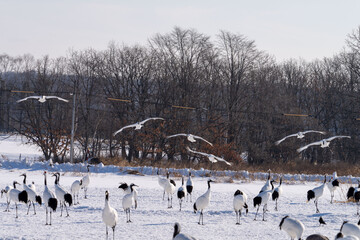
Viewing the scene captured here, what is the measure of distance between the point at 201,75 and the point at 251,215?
104 feet

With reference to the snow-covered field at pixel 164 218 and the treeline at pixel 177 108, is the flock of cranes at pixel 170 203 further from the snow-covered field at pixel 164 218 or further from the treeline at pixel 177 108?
the treeline at pixel 177 108

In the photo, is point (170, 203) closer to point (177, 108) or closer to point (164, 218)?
point (164, 218)

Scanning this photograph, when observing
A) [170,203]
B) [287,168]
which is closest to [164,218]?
[170,203]

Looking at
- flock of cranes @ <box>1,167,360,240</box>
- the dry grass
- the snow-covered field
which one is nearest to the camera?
flock of cranes @ <box>1,167,360,240</box>

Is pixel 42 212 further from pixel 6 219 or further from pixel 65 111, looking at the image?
pixel 65 111

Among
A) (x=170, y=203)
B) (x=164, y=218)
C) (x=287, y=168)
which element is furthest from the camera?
(x=287, y=168)

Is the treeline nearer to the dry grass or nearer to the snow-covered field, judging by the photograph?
the dry grass

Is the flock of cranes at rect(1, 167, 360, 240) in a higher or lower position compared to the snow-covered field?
higher

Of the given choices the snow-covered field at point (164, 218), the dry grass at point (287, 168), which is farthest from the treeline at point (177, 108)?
the snow-covered field at point (164, 218)

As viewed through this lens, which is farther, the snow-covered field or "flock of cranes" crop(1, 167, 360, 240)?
the snow-covered field

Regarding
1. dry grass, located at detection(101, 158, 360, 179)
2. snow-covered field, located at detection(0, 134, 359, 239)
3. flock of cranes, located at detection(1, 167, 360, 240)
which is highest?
dry grass, located at detection(101, 158, 360, 179)

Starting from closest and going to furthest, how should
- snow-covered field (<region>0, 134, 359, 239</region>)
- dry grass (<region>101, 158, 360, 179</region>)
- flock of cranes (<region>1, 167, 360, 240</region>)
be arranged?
1. flock of cranes (<region>1, 167, 360, 240</region>)
2. snow-covered field (<region>0, 134, 359, 239</region>)
3. dry grass (<region>101, 158, 360, 179</region>)

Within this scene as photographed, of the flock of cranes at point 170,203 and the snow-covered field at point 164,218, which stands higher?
the flock of cranes at point 170,203

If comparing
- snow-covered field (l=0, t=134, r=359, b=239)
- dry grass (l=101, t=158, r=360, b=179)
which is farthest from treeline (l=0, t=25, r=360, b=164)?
snow-covered field (l=0, t=134, r=359, b=239)
